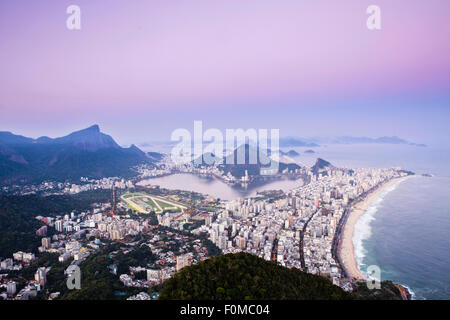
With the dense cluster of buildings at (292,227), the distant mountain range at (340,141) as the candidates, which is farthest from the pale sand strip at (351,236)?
the distant mountain range at (340,141)

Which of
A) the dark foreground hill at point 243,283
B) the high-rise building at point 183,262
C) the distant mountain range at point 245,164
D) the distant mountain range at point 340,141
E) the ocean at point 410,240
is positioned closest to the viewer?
the dark foreground hill at point 243,283

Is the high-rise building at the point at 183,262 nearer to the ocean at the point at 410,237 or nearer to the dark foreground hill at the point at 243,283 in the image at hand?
the dark foreground hill at the point at 243,283

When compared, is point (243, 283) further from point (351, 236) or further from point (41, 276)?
point (351, 236)

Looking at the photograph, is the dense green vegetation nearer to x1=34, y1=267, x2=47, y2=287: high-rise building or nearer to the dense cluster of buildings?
the dense cluster of buildings

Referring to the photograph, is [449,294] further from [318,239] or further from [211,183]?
[211,183]

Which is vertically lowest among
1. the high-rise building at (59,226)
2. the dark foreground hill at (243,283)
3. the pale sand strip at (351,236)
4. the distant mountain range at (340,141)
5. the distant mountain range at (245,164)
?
the pale sand strip at (351,236)

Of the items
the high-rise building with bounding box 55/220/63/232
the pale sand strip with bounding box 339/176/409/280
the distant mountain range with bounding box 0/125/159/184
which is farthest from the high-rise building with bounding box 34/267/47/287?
the distant mountain range with bounding box 0/125/159/184

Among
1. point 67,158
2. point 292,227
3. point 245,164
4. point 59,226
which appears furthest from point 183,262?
point 67,158
